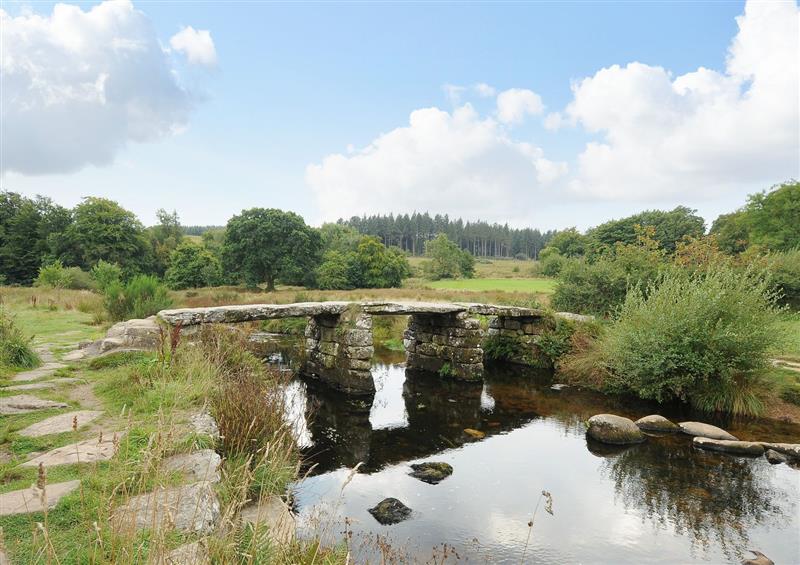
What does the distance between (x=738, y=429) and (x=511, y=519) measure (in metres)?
5.90

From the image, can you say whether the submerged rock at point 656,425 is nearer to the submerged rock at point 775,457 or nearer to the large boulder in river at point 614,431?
the large boulder in river at point 614,431

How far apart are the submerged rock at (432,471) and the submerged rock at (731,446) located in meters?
4.39

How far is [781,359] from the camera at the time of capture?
38.0 feet

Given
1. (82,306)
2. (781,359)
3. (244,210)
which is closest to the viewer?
(781,359)

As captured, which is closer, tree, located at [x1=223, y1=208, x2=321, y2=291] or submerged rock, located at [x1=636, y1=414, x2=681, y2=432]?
submerged rock, located at [x1=636, y1=414, x2=681, y2=432]

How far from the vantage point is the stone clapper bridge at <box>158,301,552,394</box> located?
10.1 meters

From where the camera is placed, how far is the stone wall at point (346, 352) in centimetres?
1081

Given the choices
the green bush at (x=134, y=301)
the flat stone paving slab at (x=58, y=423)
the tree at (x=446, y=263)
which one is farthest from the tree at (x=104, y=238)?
the flat stone paving slab at (x=58, y=423)

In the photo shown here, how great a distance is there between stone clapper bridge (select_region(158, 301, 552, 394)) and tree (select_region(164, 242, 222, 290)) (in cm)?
2902

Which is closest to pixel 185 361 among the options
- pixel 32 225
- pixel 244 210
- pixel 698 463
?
pixel 698 463

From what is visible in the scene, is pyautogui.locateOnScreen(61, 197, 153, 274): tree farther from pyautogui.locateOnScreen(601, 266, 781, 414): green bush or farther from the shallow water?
pyautogui.locateOnScreen(601, 266, 781, 414): green bush

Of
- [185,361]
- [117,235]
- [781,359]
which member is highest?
[117,235]

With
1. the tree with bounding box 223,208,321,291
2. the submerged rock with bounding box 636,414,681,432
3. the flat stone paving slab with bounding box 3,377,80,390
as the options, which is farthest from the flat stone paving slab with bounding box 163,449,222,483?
the tree with bounding box 223,208,321,291

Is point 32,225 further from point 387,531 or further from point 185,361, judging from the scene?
point 387,531
